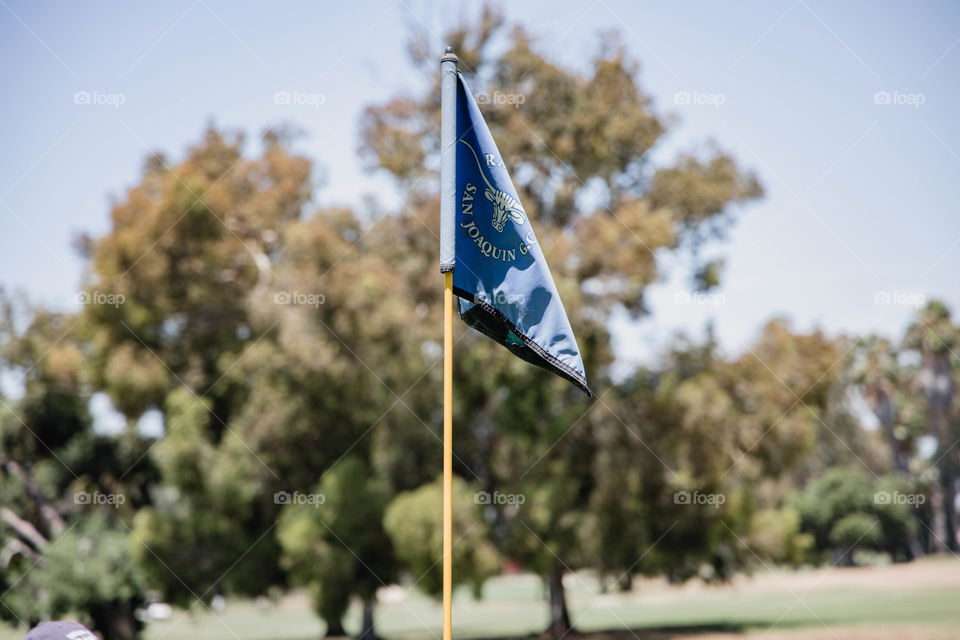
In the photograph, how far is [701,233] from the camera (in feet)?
67.4

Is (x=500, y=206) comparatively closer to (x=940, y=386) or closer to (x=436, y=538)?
(x=436, y=538)

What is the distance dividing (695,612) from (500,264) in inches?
1092

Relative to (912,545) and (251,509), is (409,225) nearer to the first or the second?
(251,509)

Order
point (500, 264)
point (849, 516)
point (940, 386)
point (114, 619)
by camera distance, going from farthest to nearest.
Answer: point (849, 516)
point (940, 386)
point (114, 619)
point (500, 264)

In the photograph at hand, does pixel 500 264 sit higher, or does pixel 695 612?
pixel 500 264

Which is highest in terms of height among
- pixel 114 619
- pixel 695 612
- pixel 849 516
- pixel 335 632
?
pixel 849 516

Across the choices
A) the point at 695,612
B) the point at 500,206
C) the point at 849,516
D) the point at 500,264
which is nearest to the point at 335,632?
the point at 695,612

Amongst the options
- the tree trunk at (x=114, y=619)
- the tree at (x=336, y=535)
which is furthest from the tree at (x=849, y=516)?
the tree trunk at (x=114, y=619)

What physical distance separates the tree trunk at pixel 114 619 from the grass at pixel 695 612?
61.1 inches

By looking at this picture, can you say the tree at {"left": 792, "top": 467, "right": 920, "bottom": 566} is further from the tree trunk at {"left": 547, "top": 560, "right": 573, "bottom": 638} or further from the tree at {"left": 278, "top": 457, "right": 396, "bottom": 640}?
the tree at {"left": 278, "top": 457, "right": 396, "bottom": 640}

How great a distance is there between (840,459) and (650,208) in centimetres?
3021

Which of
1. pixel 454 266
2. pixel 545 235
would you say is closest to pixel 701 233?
pixel 545 235

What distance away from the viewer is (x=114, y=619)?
21.8 m

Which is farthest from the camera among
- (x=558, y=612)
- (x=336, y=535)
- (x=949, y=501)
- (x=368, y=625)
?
(x=949, y=501)
